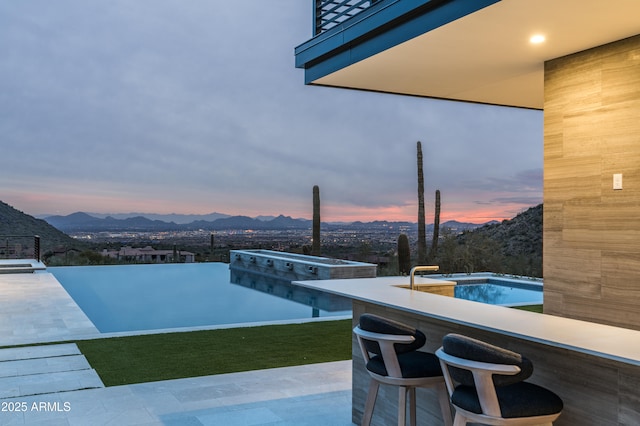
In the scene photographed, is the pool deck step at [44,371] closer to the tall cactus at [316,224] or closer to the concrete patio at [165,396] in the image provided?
the concrete patio at [165,396]

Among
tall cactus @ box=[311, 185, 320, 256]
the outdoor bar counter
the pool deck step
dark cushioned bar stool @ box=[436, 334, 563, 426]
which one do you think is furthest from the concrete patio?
tall cactus @ box=[311, 185, 320, 256]

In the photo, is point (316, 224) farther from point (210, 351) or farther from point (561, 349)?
point (561, 349)

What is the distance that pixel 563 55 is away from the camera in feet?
13.8

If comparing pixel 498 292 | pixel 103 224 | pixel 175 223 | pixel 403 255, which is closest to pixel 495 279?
pixel 498 292

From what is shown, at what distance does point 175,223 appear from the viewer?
21.8 m

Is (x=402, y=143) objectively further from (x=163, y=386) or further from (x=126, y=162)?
(x=163, y=386)

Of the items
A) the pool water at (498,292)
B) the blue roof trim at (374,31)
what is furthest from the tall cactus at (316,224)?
the blue roof trim at (374,31)

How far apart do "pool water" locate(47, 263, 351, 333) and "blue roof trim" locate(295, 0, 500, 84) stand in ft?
16.2

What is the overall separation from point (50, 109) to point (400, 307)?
1678 cm

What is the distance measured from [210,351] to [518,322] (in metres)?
4.02

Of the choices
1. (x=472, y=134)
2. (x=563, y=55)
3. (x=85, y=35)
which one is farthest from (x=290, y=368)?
(x=85, y=35)

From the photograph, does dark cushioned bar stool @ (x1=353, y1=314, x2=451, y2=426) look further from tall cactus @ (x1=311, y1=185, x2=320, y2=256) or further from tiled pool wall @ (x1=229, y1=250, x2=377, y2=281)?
A: tall cactus @ (x1=311, y1=185, x2=320, y2=256)

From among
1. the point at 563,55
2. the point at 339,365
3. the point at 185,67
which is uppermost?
the point at 185,67

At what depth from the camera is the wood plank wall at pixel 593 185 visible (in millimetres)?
3760
